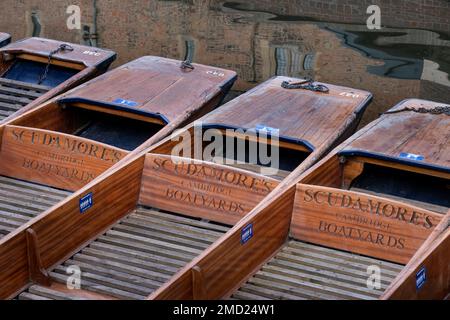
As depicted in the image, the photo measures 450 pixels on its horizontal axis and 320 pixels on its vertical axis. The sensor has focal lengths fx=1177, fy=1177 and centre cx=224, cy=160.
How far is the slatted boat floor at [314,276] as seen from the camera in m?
7.82

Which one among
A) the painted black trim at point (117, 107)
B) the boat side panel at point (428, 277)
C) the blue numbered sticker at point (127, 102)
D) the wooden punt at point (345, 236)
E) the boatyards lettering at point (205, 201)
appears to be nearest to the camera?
the boat side panel at point (428, 277)

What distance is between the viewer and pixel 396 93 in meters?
11.1

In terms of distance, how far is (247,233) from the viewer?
788cm

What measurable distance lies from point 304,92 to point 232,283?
271cm

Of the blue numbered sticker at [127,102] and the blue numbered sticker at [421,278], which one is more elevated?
the blue numbered sticker at [127,102]

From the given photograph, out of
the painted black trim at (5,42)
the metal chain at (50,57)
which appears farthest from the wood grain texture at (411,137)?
the painted black trim at (5,42)

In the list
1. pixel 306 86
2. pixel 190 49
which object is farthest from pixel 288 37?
pixel 306 86

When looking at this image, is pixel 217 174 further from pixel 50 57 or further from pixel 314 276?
pixel 50 57

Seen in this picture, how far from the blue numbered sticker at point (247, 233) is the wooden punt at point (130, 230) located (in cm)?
53

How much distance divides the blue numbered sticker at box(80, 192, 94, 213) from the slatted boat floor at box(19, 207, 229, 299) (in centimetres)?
29

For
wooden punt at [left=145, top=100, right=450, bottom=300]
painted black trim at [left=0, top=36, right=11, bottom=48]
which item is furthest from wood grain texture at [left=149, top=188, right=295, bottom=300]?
painted black trim at [left=0, top=36, right=11, bottom=48]

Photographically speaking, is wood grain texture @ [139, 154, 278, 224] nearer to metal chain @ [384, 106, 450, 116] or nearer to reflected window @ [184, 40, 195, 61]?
metal chain @ [384, 106, 450, 116]

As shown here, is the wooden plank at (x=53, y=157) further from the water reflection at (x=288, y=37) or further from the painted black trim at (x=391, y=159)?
the water reflection at (x=288, y=37)
